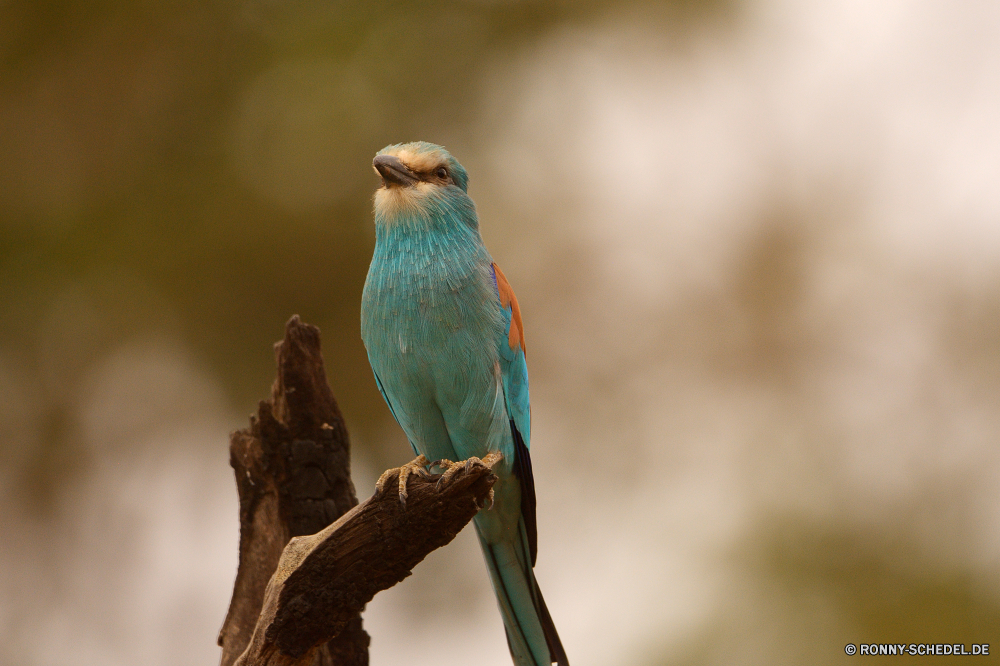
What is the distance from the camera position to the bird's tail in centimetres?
351

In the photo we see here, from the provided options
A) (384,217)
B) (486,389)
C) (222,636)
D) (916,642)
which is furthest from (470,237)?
(916,642)

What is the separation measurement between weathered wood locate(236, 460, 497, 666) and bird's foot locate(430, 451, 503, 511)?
17 millimetres

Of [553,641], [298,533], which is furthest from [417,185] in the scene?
[553,641]

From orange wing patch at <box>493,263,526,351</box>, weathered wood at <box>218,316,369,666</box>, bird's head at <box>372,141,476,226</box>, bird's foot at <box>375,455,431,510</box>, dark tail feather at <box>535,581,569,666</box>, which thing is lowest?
dark tail feather at <box>535,581,569,666</box>

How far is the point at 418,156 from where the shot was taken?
3561 mm

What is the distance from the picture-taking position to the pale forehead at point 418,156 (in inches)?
140

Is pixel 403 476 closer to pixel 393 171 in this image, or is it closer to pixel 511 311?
pixel 511 311

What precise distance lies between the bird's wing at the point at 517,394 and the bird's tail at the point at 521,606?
0.12 m

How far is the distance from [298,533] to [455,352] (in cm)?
128

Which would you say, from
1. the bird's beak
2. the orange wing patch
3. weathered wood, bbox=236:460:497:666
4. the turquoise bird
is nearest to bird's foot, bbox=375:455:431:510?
weathered wood, bbox=236:460:497:666

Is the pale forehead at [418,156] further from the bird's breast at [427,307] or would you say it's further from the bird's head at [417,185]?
the bird's breast at [427,307]

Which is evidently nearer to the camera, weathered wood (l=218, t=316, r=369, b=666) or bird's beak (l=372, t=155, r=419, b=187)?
bird's beak (l=372, t=155, r=419, b=187)

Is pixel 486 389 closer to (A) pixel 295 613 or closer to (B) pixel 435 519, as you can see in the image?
(B) pixel 435 519

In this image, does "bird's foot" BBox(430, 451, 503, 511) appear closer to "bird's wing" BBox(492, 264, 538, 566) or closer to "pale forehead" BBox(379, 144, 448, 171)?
"bird's wing" BBox(492, 264, 538, 566)
